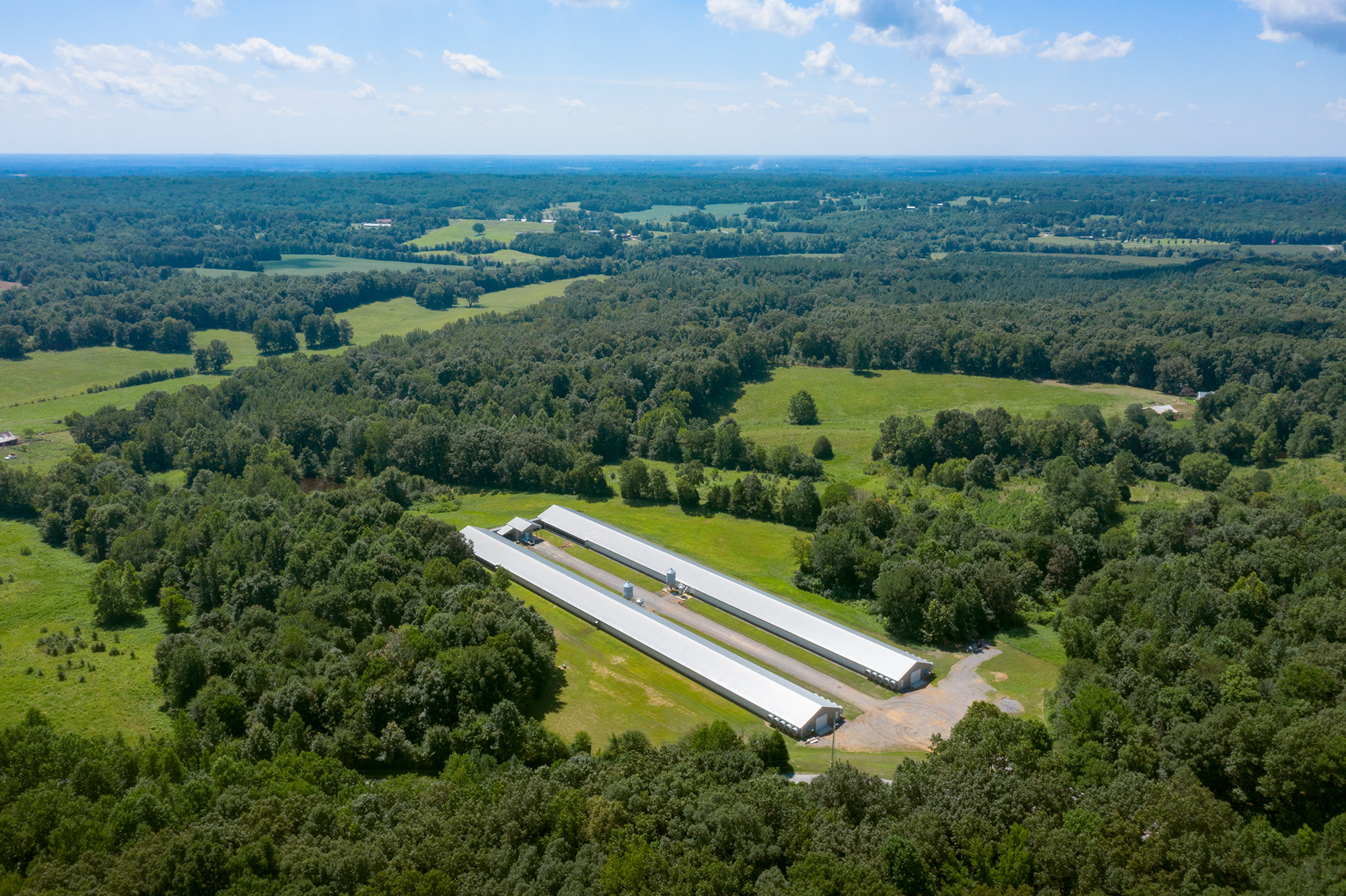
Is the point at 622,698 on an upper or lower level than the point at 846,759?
lower

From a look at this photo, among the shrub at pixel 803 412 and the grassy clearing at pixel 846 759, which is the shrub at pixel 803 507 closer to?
the grassy clearing at pixel 846 759

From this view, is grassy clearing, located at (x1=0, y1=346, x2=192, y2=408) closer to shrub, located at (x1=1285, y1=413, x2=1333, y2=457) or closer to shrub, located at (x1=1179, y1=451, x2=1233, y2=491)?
shrub, located at (x1=1179, y1=451, x2=1233, y2=491)

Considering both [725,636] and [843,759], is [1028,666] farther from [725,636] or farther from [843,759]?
[725,636]

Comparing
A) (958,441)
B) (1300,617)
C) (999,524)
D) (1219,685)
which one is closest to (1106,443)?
(958,441)

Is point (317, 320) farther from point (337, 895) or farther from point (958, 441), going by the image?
point (337, 895)

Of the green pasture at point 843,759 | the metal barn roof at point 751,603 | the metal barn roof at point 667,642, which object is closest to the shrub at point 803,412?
the metal barn roof at point 751,603

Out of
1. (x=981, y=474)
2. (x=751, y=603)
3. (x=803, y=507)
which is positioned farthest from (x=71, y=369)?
(x=981, y=474)
